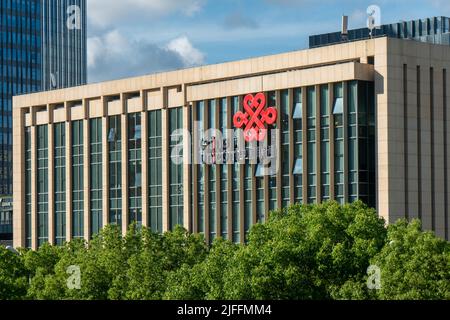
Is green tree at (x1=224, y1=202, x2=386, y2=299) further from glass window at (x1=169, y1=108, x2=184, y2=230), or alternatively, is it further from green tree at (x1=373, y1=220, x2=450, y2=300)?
glass window at (x1=169, y1=108, x2=184, y2=230)

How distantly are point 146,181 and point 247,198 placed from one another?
→ 15.4 m

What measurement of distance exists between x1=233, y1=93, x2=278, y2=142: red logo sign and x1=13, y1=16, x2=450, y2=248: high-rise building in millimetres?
104

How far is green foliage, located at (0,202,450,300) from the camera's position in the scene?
Result: 59.4m

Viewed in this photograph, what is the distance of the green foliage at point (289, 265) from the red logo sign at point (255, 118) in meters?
20.7

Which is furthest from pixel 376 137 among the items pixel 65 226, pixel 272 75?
pixel 65 226

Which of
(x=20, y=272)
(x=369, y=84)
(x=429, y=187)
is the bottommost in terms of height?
(x=20, y=272)

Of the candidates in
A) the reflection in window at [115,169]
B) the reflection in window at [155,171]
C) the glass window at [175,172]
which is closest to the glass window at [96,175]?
the reflection in window at [115,169]

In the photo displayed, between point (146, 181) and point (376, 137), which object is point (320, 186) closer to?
point (376, 137)

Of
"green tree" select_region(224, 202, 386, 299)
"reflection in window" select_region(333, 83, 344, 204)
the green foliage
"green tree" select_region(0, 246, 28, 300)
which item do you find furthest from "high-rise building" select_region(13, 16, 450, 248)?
"green tree" select_region(224, 202, 386, 299)

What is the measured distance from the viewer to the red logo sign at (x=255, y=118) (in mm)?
96625

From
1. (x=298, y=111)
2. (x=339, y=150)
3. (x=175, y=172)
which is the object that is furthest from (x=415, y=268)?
(x=175, y=172)

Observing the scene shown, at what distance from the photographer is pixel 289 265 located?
63.3 m

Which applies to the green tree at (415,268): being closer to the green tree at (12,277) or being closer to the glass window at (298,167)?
the green tree at (12,277)

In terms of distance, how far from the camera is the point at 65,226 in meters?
122
